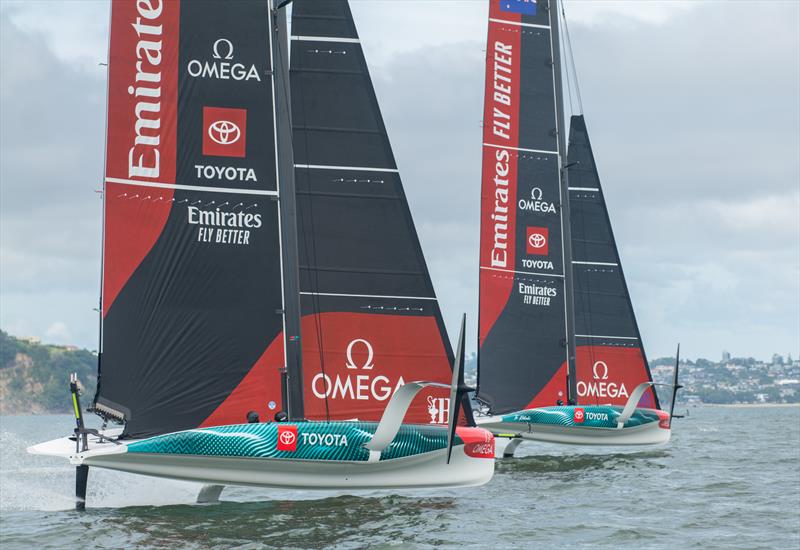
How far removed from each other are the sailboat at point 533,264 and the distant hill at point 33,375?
467 feet

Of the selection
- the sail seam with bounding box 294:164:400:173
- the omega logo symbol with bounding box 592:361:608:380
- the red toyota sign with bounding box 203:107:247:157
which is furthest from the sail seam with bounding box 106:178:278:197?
the omega logo symbol with bounding box 592:361:608:380

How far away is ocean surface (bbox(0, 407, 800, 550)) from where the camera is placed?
14.0 m

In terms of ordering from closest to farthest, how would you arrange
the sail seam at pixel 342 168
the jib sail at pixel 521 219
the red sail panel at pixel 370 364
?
the red sail panel at pixel 370 364 < the sail seam at pixel 342 168 < the jib sail at pixel 521 219

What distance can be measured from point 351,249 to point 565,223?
11145mm

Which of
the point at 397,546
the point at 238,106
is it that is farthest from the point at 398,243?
the point at 397,546

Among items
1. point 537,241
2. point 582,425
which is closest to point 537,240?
point 537,241

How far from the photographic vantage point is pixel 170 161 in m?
15.3

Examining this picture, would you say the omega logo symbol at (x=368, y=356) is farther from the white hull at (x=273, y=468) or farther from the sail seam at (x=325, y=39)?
the sail seam at (x=325, y=39)

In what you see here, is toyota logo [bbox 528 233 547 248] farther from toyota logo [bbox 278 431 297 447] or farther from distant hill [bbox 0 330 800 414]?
distant hill [bbox 0 330 800 414]

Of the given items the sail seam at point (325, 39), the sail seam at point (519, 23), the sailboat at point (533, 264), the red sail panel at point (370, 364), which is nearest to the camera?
the red sail panel at point (370, 364)

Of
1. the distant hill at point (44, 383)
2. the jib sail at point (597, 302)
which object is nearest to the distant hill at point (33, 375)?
the distant hill at point (44, 383)

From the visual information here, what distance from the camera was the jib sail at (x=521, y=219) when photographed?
25688 millimetres

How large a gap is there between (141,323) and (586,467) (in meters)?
11.9

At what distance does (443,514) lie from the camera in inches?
636
